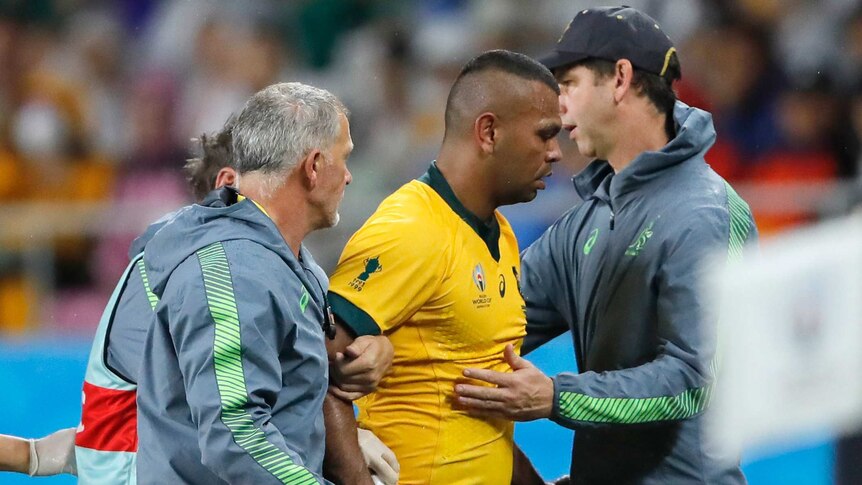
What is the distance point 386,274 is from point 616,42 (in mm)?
1043

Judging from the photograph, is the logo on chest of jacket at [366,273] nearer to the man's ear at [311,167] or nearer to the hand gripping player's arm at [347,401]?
the hand gripping player's arm at [347,401]

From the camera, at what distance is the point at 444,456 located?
2551mm

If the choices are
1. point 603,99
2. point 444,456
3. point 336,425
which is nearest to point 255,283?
point 336,425

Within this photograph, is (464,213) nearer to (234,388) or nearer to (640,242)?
(640,242)

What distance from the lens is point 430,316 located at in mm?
2514

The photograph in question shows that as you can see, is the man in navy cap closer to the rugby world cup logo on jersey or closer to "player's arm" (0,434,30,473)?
the rugby world cup logo on jersey

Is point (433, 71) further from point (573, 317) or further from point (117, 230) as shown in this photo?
point (573, 317)

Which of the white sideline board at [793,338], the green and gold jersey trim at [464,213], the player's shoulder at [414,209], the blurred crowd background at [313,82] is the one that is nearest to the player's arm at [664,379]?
the green and gold jersey trim at [464,213]

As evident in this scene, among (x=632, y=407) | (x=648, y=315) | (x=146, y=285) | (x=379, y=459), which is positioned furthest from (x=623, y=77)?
(x=146, y=285)

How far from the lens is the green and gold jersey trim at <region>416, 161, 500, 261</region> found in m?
2.62

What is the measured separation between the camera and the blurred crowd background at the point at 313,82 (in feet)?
21.3

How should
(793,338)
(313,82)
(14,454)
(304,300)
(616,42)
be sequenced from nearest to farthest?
1. (793,338)
2. (304,300)
3. (14,454)
4. (616,42)
5. (313,82)

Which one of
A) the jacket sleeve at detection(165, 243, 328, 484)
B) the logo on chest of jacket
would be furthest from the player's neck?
the jacket sleeve at detection(165, 243, 328, 484)

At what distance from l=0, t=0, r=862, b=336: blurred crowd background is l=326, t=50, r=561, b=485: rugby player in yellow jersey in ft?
10.9
